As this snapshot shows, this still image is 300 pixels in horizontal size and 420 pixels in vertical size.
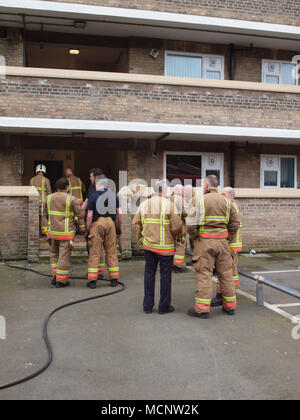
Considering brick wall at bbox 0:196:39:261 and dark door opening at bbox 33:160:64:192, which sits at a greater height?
dark door opening at bbox 33:160:64:192

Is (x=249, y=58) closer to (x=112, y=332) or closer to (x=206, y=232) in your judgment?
(x=206, y=232)

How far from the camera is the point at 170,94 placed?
39.1 feet

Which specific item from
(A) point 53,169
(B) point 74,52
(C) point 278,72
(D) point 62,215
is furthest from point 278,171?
(D) point 62,215

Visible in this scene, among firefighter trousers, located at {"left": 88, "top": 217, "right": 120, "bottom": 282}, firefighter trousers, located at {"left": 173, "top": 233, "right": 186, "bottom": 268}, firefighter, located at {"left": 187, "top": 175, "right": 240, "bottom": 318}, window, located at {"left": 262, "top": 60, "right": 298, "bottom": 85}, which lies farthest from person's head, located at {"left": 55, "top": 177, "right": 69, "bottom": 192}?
window, located at {"left": 262, "top": 60, "right": 298, "bottom": 85}

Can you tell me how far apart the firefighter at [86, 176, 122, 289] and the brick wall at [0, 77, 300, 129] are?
4.45m

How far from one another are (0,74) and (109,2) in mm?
3546

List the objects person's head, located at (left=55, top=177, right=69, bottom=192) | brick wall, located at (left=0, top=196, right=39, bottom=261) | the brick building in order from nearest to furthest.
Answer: person's head, located at (left=55, top=177, right=69, bottom=192)
brick wall, located at (left=0, top=196, right=39, bottom=261)
the brick building

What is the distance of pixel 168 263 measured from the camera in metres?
6.07

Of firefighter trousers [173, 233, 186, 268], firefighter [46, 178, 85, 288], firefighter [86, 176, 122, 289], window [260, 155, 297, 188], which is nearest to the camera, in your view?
firefighter [86, 176, 122, 289]

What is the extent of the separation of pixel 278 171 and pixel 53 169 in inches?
314

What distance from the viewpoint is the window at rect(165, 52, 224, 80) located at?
1339 cm

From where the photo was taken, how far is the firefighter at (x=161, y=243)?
19.9ft

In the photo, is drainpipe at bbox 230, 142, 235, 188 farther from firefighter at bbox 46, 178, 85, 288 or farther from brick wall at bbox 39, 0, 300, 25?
firefighter at bbox 46, 178, 85, 288

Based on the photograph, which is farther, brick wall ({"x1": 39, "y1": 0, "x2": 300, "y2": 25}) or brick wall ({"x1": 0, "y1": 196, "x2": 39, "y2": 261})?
brick wall ({"x1": 39, "y1": 0, "x2": 300, "y2": 25})
